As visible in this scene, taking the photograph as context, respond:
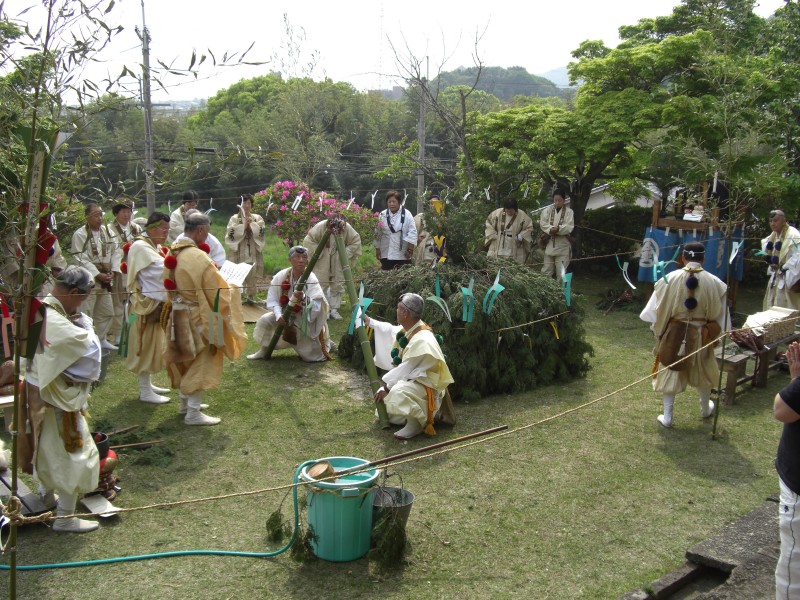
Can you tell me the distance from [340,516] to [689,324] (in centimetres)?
408

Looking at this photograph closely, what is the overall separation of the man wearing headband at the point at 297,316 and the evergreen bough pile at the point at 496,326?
0.52 metres

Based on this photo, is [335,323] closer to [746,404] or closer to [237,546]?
[746,404]

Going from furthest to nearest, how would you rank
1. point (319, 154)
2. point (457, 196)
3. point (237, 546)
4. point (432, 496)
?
point (319, 154) < point (457, 196) < point (432, 496) < point (237, 546)

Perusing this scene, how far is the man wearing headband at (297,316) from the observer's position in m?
8.62

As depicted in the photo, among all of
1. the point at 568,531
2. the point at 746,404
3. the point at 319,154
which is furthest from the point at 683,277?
the point at 319,154

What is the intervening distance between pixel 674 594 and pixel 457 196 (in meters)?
6.78

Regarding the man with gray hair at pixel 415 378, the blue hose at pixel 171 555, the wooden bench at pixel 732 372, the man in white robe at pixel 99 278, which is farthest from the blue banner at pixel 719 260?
the blue hose at pixel 171 555

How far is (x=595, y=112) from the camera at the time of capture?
12891mm

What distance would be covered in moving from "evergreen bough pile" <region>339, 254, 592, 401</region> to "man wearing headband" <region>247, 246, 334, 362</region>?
0.52 metres

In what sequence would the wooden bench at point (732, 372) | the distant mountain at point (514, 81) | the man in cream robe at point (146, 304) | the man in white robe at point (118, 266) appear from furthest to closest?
the distant mountain at point (514, 81)
the man in white robe at point (118, 266)
the wooden bench at point (732, 372)
the man in cream robe at point (146, 304)

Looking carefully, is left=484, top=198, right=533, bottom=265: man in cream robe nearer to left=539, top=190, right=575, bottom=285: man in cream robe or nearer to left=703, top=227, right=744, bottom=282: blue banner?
left=539, top=190, right=575, bottom=285: man in cream robe

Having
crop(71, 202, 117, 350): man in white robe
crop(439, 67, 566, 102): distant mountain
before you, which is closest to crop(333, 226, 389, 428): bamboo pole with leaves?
crop(71, 202, 117, 350): man in white robe

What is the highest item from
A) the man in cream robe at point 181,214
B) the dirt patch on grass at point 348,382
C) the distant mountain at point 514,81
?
the distant mountain at point 514,81

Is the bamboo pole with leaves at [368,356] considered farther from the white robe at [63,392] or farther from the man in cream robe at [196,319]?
the white robe at [63,392]
